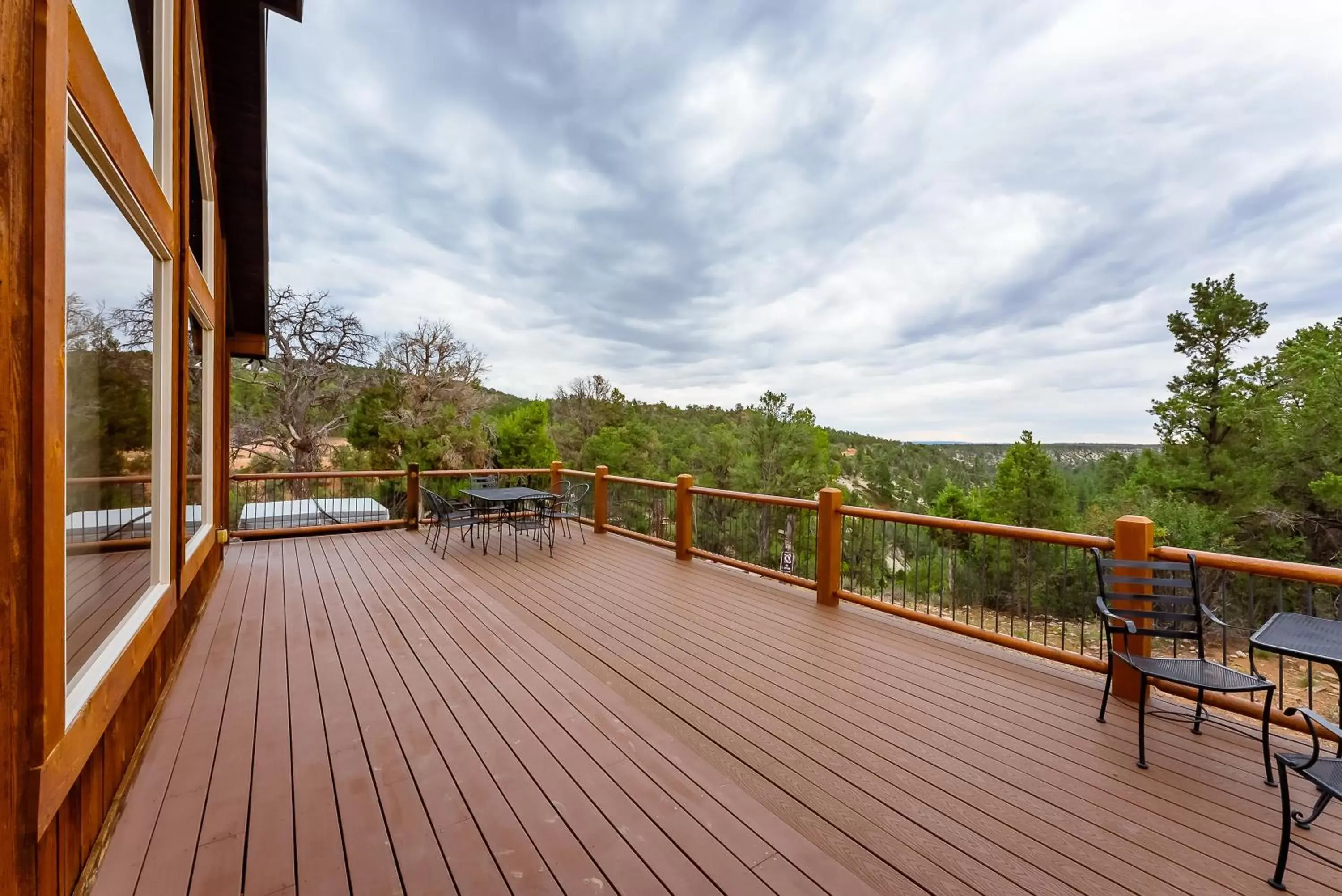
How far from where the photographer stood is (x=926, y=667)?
3.31 meters

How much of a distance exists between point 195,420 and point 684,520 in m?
4.45

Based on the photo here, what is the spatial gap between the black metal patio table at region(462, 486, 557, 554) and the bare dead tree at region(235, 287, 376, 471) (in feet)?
33.1

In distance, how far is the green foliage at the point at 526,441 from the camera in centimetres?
1702

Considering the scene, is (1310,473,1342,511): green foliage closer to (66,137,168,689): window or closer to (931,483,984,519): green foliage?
(931,483,984,519): green foliage

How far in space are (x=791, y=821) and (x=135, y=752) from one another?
9.10 ft

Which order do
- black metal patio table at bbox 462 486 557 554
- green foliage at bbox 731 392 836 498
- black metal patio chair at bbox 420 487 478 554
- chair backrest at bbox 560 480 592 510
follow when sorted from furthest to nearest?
1. green foliage at bbox 731 392 836 498
2. chair backrest at bbox 560 480 592 510
3. black metal patio table at bbox 462 486 557 554
4. black metal patio chair at bbox 420 487 478 554

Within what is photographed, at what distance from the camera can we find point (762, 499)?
5.22m

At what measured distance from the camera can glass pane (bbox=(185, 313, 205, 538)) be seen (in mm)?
3293

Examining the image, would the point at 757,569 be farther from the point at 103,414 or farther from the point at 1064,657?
the point at 103,414

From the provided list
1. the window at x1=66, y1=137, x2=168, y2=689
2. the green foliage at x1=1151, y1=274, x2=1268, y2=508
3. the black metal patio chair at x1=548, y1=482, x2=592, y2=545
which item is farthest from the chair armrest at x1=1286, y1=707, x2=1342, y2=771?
the green foliage at x1=1151, y1=274, x2=1268, y2=508

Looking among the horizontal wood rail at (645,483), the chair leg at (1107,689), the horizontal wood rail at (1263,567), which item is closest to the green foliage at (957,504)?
the horizontal wood rail at (645,483)

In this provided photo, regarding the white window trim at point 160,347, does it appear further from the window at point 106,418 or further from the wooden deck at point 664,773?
the wooden deck at point 664,773

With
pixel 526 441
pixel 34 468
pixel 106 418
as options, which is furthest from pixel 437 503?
pixel 526 441

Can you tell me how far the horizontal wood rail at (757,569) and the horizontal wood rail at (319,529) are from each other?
15.2 ft
